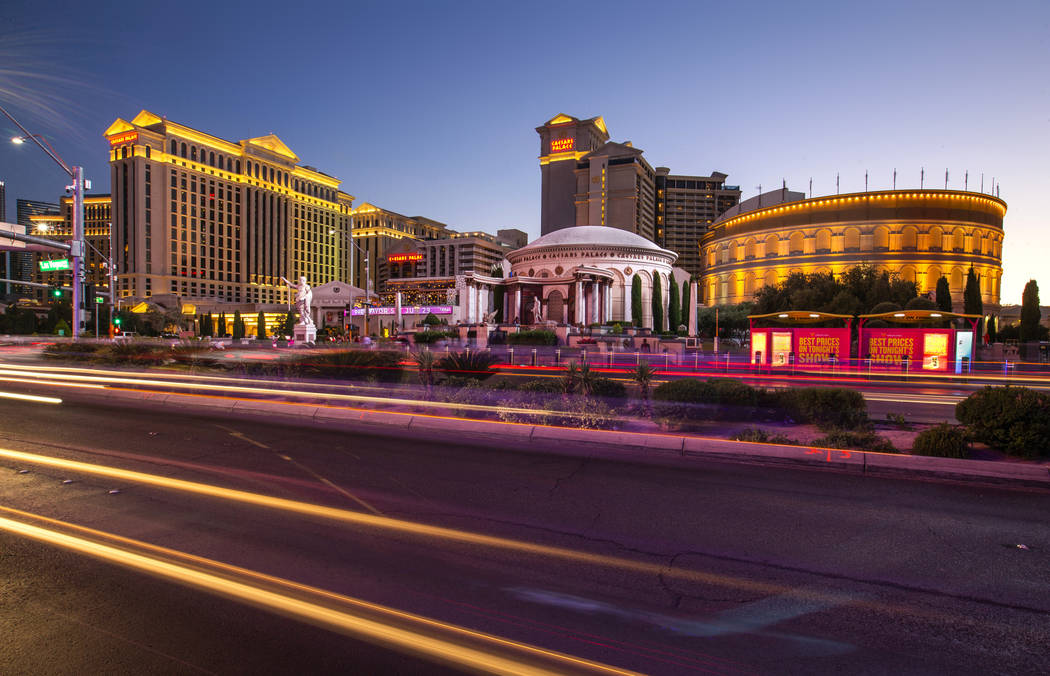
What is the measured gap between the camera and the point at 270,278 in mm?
130000

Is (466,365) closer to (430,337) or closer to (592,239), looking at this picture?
(430,337)

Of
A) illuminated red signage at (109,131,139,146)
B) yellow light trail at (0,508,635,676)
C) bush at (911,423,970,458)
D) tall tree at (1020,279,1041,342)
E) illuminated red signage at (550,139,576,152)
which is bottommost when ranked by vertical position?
yellow light trail at (0,508,635,676)

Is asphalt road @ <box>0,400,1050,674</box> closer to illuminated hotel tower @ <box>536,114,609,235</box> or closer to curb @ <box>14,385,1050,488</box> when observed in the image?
curb @ <box>14,385,1050,488</box>

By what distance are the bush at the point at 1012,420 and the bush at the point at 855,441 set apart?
47.3 inches

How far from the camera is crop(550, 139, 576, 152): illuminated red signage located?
16000 centimetres

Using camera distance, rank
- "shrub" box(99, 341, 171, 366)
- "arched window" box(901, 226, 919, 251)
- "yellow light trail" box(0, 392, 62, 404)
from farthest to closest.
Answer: "arched window" box(901, 226, 919, 251) → "shrub" box(99, 341, 171, 366) → "yellow light trail" box(0, 392, 62, 404)

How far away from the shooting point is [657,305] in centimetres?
6600

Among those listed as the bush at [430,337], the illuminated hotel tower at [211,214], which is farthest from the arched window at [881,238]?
the illuminated hotel tower at [211,214]

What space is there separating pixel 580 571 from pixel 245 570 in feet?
9.10

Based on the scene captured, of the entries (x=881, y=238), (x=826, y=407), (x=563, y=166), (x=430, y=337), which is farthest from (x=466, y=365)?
(x=563, y=166)

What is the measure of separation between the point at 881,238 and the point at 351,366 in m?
89.0

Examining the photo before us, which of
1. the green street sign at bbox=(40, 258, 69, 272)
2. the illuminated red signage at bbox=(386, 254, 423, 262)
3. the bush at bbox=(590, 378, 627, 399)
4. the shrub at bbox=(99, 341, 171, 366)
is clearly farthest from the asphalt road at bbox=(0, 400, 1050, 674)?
the illuminated red signage at bbox=(386, 254, 423, 262)

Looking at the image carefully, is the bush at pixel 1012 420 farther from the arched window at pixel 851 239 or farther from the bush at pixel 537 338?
the arched window at pixel 851 239

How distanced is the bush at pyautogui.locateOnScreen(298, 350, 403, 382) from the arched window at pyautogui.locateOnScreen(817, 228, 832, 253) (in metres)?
84.9
